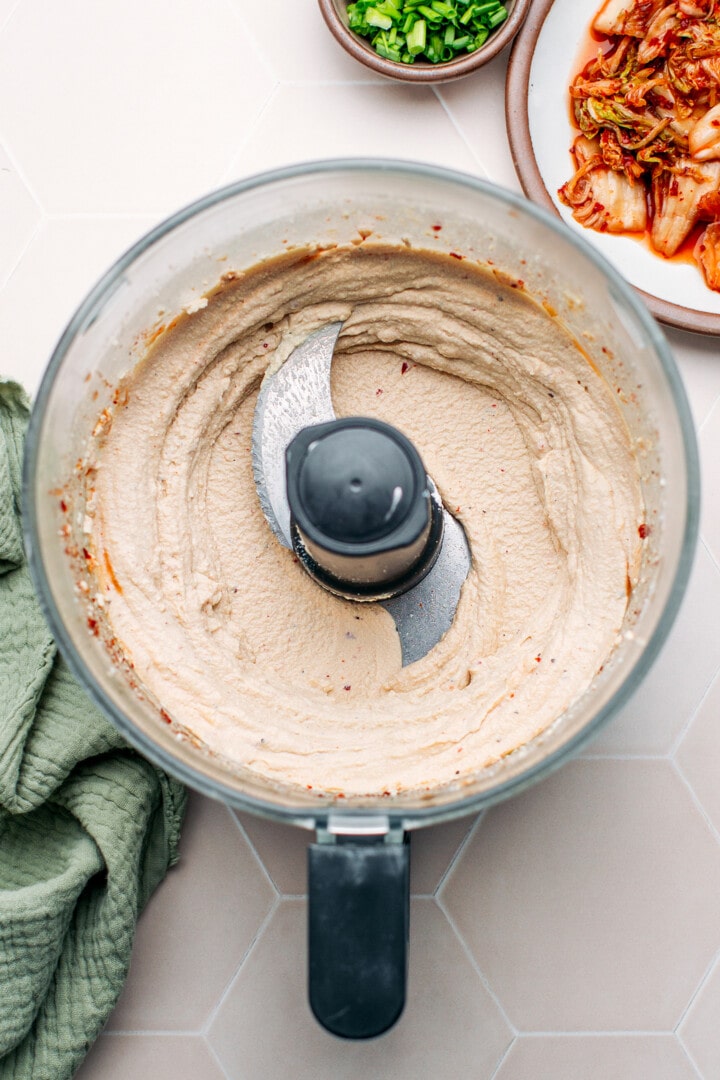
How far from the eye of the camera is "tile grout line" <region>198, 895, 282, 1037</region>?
0.81m

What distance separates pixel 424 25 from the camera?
2.64 ft

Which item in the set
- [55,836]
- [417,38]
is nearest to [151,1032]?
[55,836]

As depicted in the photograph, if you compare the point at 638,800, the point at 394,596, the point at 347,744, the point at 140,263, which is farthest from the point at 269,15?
the point at 638,800

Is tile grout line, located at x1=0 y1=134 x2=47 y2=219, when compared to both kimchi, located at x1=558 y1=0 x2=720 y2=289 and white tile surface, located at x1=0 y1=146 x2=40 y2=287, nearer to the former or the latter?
white tile surface, located at x1=0 y1=146 x2=40 y2=287

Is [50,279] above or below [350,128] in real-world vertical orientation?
below

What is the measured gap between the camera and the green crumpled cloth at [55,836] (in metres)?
0.75

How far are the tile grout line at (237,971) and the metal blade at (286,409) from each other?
1.13 feet

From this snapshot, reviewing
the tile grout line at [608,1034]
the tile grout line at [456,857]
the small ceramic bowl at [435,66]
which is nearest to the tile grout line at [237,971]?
the tile grout line at [456,857]

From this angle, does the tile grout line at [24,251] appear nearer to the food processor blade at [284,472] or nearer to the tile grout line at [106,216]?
the tile grout line at [106,216]

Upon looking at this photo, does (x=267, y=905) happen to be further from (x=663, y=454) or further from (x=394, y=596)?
(x=663, y=454)

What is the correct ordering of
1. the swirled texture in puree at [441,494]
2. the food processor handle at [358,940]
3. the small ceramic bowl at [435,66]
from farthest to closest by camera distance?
the small ceramic bowl at [435,66] → the swirled texture in puree at [441,494] → the food processor handle at [358,940]

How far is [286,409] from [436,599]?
194mm

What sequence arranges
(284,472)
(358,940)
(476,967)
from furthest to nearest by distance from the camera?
(476,967) < (284,472) < (358,940)

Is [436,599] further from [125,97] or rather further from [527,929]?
[125,97]
